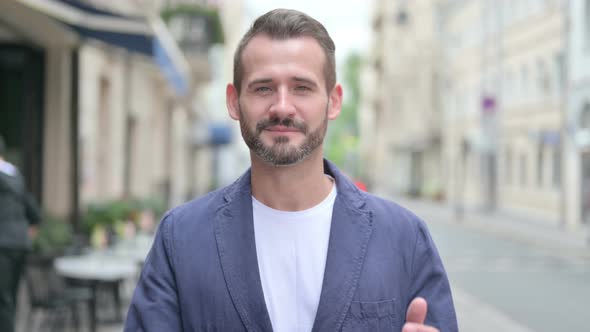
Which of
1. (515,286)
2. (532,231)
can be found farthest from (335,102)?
(532,231)

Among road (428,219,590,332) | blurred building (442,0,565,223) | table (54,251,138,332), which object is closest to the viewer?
table (54,251,138,332)

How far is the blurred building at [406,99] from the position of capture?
52531mm

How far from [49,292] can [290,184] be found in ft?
20.0

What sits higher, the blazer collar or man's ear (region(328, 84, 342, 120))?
man's ear (region(328, 84, 342, 120))

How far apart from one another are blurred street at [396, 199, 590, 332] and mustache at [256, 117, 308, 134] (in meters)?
7.36

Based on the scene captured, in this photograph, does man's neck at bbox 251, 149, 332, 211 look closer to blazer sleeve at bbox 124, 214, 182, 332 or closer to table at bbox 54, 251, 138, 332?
blazer sleeve at bbox 124, 214, 182, 332

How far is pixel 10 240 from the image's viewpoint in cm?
607

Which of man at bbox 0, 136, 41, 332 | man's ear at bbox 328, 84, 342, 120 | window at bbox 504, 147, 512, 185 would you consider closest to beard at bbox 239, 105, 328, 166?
man's ear at bbox 328, 84, 342, 120

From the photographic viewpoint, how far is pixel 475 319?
9664 mm

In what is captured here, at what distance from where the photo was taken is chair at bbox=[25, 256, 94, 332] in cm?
762

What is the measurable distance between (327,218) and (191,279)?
1.19 ft

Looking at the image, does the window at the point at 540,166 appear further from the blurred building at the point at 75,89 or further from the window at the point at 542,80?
the blurred building at the point at 75,89

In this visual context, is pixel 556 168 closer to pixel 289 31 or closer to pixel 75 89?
pixel 75 89

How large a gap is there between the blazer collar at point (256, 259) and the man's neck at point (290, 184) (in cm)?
5
